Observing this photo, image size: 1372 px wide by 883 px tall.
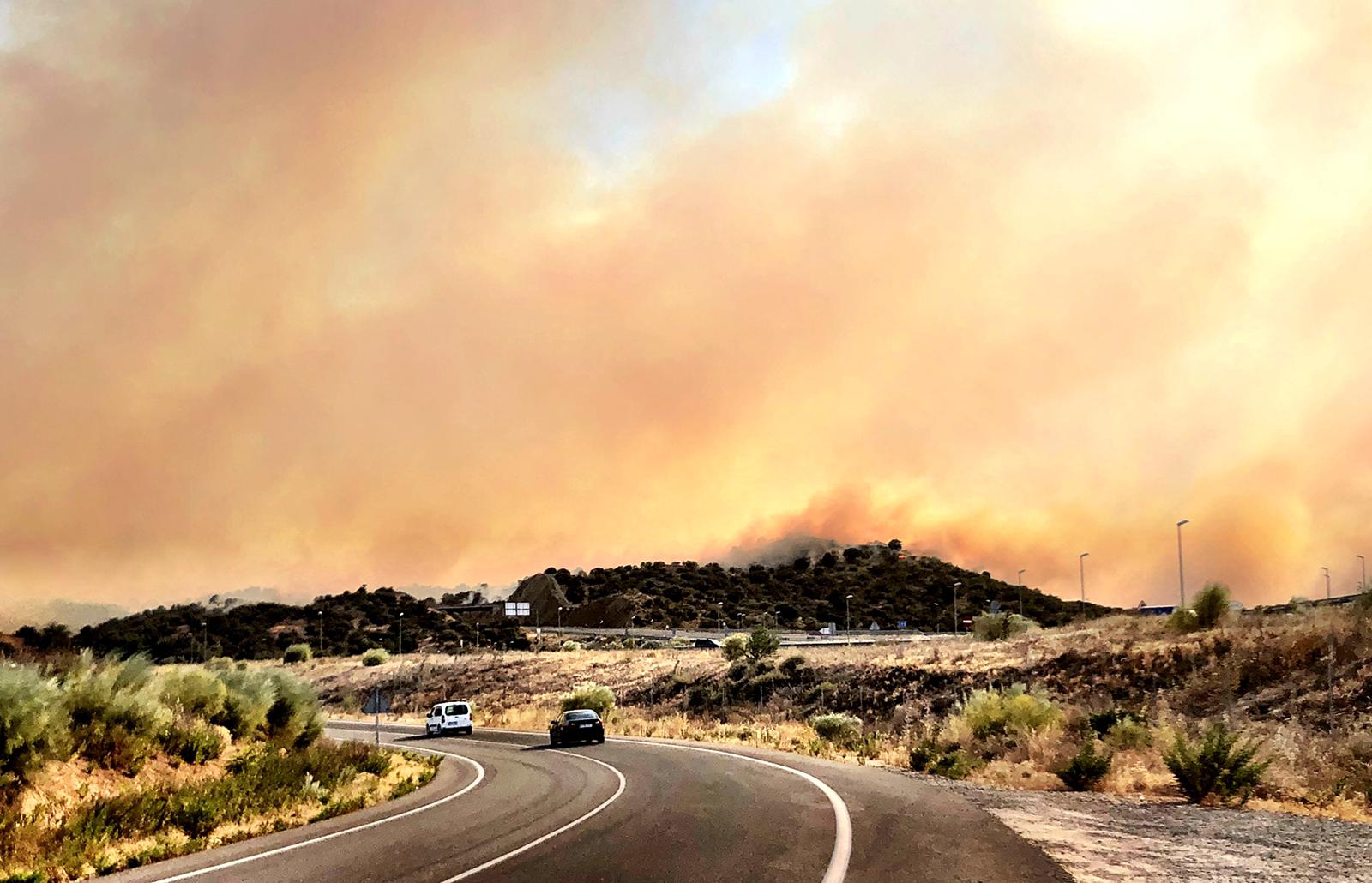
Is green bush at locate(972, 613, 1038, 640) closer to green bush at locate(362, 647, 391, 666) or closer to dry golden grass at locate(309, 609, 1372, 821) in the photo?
dry golden grass at locate(309, 609, 1372, 821)

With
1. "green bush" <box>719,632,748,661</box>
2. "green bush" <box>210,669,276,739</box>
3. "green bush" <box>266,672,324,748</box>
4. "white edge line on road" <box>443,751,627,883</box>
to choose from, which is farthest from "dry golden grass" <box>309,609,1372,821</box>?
"green bush" <box>210,669,276,739</box>

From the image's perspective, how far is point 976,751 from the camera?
84.6 feet

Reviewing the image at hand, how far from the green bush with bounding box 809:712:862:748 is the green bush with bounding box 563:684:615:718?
1546 cm

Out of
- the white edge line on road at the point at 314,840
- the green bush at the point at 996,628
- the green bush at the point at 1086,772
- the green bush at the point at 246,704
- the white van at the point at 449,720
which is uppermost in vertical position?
the green bush at the point at 996,628

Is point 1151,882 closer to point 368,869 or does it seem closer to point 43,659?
point 368,869

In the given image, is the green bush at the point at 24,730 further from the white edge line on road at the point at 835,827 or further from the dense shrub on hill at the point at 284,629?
the dense shrub on hill at the point at 284,629

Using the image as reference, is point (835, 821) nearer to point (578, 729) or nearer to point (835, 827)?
point (835, 827)

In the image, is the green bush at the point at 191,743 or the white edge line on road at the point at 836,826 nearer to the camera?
the white edge line on road at the point at 836,826

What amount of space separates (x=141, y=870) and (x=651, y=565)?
174882 mm

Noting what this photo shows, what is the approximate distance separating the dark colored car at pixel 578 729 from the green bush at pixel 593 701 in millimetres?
13319

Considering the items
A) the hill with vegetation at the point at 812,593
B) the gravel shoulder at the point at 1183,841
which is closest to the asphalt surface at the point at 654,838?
the gravel shoulder at the point at 1183,841

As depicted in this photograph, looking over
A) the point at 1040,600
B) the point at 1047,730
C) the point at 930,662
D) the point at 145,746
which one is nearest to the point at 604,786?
the point at 145,746

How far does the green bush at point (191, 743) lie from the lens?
18.2 m

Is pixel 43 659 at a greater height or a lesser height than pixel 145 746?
greater
